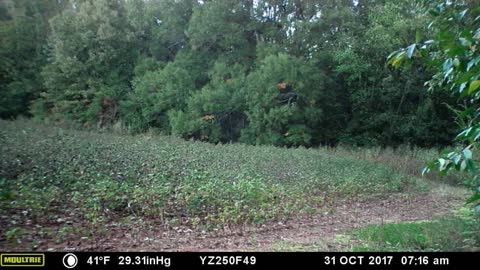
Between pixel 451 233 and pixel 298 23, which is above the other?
pixel 298 23

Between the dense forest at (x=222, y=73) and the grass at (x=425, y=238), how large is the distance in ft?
61.6

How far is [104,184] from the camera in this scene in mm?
8805

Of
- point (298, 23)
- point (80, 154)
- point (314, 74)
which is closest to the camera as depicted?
point (80, 154)

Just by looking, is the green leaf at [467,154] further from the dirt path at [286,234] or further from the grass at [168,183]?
the grass at [168,183]

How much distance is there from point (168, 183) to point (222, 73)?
19.4 meters

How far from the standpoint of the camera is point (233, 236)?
22.0ft

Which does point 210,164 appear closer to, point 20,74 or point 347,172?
point 347,172

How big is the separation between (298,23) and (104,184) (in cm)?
2231
